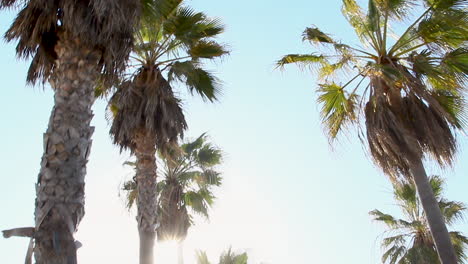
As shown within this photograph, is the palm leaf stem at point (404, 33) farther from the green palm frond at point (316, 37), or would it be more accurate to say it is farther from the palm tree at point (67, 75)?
the palm tree at point (67, 75)

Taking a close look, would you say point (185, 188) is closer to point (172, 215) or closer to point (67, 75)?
point (172, 215)

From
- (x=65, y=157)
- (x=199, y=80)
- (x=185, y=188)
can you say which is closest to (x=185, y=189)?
(x=185, y=188)

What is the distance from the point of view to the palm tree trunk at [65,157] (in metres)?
4.89

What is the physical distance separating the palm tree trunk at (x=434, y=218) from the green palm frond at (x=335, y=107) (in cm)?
194

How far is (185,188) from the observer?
15.7m

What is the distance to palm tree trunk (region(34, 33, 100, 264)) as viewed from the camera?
4.89 metres

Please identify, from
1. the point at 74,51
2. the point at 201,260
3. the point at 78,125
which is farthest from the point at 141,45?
the point at 201,260

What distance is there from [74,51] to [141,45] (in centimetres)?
420

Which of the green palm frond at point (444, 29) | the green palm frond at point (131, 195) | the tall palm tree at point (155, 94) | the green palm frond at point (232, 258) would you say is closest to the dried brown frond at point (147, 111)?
the tall palm tree at point (155, 94)

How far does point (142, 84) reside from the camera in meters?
10.4

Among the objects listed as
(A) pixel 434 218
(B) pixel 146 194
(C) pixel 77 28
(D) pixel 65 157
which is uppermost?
(C) pixel 77 28

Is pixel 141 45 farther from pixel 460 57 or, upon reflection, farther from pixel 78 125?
pixel 460 57

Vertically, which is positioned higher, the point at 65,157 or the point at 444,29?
the point at 444,29

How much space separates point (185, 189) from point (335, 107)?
23.4ft
